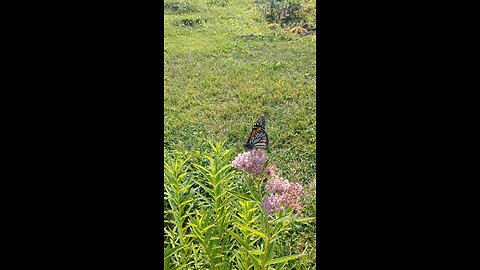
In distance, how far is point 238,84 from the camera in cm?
421

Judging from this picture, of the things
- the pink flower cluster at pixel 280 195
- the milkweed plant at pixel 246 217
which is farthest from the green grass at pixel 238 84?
the pink flower cluster at pixel 280 195

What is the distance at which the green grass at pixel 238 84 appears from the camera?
3.51 m

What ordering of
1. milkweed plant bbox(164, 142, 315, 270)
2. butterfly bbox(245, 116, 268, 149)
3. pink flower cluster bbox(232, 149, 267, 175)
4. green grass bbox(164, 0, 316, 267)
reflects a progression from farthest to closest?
green grass bbox(164, 0, 316, 267) → butterfly bbox(245, 116, 268, 149) → pink flower cluster bbox(232, 149, 267, 175) → milkweed plant bbox(164, 142, 315, 270)

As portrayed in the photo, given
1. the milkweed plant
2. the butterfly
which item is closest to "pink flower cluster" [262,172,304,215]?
the milkweed plant

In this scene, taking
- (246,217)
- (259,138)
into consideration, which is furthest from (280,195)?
(259,138)

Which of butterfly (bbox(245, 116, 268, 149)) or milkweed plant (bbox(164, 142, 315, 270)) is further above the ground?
butterfly (bbox(245, 116, 268, 149))

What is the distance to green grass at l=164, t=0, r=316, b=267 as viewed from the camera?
351 cm

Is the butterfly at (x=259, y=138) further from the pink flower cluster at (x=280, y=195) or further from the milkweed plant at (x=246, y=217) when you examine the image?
the pink flower cluster at (x=280, y=195)

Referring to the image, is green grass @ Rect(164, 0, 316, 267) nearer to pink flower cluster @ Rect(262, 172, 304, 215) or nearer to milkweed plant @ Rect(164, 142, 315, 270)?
milkweed plant @ Rect(164, 142, 315, 270)
